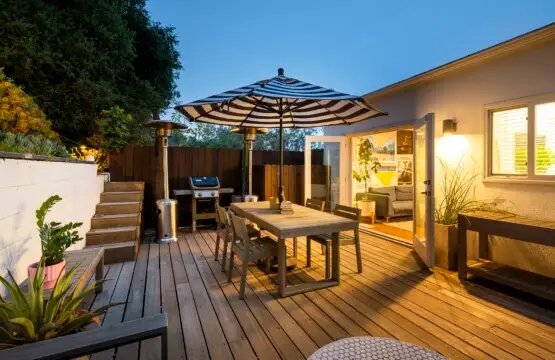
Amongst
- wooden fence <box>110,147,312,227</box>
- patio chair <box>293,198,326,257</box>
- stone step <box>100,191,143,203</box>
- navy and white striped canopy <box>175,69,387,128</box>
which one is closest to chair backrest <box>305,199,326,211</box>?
patio chair <box>293,198,326,257</box>

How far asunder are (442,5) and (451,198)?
2227 inches

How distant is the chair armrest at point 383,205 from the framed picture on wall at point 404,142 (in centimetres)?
180

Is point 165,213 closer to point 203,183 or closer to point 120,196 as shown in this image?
point 120,196

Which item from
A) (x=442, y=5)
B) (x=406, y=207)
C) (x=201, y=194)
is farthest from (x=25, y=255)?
(x=442, y=5)

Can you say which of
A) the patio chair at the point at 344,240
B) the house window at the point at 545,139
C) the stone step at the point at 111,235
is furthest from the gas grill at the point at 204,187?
the house window at the point at 545,139

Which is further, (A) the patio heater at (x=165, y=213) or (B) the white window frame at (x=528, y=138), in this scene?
(A) the patio heater at (x=165, y=213)

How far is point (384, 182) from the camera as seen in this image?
7785mm

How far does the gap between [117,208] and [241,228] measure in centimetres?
298

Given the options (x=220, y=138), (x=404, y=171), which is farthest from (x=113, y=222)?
(x=220, y=138)

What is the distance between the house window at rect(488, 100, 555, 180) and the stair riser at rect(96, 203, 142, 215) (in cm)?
525

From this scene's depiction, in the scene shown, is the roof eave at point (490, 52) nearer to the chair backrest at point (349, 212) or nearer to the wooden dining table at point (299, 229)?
the chair backrest at point (349, 212)

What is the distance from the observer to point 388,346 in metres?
1.22

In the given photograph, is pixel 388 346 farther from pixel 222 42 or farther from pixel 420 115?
pixel 222 42

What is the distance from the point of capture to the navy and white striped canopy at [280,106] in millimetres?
2633
